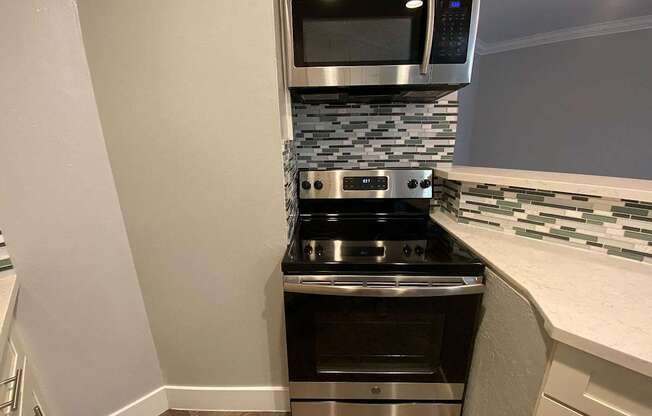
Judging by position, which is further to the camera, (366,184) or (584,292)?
(366,184)

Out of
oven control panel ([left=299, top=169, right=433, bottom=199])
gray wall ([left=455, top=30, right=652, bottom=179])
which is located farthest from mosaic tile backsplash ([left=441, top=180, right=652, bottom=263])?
gray wall ([left=455, top=30, right=652, bottom=179])

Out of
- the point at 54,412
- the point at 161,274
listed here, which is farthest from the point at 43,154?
the point at 54,412

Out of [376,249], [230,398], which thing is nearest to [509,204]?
[376,249]

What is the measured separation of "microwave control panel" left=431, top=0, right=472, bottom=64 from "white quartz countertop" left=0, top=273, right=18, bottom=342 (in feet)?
4.97

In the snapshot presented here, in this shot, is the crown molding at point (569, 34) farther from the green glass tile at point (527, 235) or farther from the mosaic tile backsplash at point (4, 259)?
the mosaic tile backsplash at point (4, 259)

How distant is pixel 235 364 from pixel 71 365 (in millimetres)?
616

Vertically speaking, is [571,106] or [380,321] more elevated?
[571,106]

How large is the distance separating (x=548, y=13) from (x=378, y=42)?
8.04 ft

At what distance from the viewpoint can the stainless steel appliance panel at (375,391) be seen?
948 mm

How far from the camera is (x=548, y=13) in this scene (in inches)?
86.4

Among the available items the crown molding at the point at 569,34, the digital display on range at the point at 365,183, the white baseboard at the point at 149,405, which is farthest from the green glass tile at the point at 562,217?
the crown molding at the point at 569,34

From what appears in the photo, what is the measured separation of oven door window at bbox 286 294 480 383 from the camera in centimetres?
86

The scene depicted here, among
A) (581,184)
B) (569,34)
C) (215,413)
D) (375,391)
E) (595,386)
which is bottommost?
(215,413)

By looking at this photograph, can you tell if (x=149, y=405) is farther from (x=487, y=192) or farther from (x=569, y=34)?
(x=569, y=34)
